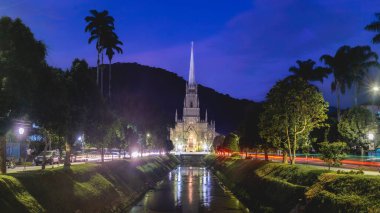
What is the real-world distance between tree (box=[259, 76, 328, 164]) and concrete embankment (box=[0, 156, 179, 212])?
18.9 m

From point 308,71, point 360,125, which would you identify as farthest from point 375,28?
point 308,71

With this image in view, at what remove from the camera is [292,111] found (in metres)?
50.2

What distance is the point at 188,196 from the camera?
61812 mm

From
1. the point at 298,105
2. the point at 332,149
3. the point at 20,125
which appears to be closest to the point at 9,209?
the point at 20,125

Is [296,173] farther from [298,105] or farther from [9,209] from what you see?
[9,209]

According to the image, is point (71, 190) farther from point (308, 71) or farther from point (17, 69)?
point (308, 71)

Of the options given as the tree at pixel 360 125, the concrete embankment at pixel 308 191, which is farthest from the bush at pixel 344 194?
the tree at pixel 360 125

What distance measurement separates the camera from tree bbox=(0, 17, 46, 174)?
27.5 metres

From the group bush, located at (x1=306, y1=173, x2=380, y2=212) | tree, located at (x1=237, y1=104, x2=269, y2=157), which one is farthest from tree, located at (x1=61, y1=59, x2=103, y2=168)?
tree, located at (x1=237, y1=104, x2=269, y2=157)

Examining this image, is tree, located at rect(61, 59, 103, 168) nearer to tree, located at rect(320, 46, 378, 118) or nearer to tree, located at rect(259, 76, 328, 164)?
tree, located at rect(259, 76, 328, 164)

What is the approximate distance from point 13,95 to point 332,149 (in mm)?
27549

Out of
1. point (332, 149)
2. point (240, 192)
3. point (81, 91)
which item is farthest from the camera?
point (240, 192)

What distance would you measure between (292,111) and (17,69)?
3166 centimetres

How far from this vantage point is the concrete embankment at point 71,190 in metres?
25.3
